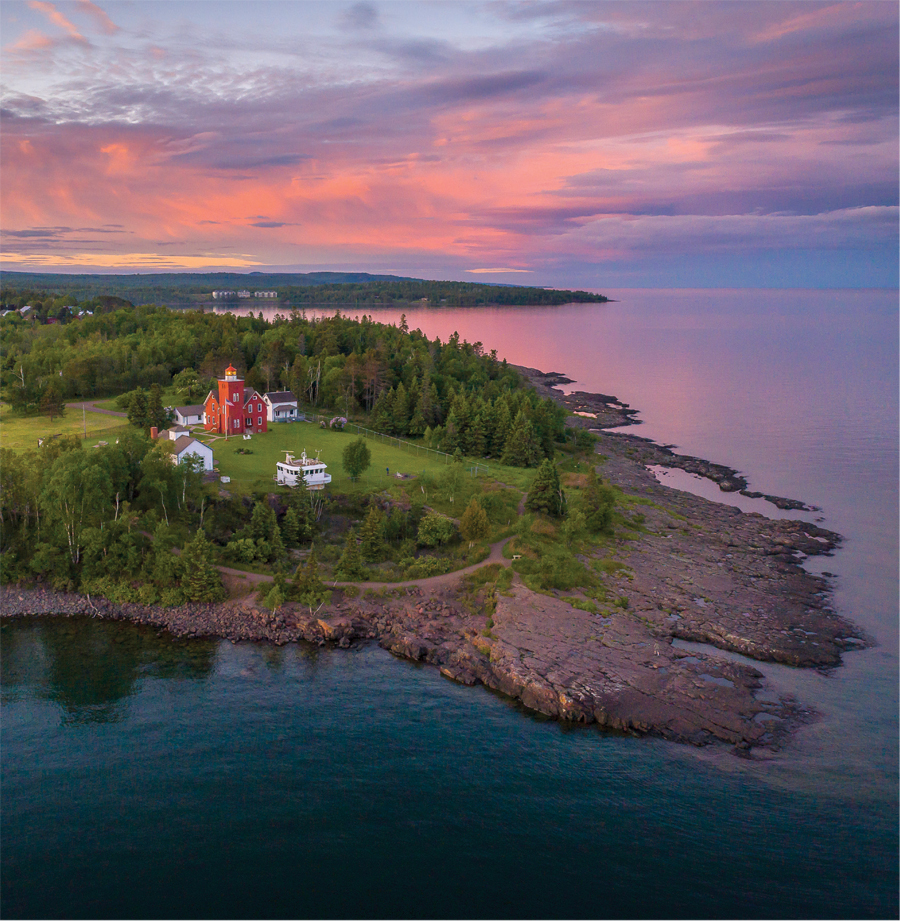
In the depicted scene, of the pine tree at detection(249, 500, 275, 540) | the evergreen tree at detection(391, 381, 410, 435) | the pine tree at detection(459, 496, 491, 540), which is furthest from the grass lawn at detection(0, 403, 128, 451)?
the pine tree at detection(459, 496, 491, 540)

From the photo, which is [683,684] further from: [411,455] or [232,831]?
[411,455]

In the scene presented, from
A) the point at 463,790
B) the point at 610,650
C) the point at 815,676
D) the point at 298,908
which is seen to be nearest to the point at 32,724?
the point at 298,908

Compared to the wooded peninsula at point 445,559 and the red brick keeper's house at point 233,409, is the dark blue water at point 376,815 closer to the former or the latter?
the wooded peninsula at point 445,559

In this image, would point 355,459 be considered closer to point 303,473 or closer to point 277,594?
point 303,473

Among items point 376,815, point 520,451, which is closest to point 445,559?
point 376,815

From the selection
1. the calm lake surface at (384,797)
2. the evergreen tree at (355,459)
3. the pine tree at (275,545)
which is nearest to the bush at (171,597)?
the calm lake surface at (384,797)
